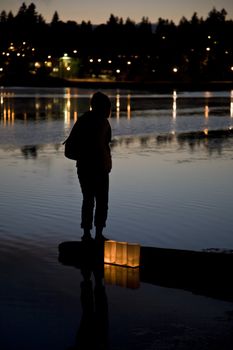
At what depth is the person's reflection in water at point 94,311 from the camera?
5.45m

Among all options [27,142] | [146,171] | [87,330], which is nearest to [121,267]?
[87,330]

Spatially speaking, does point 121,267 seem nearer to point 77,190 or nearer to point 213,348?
point 213,348

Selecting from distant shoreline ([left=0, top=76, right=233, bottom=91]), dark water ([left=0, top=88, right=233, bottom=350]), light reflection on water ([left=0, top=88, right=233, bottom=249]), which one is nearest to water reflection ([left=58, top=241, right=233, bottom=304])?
dark water ([left=0, top=88, right=233, bottom=350])

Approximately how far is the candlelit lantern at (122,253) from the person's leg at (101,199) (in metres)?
0.50

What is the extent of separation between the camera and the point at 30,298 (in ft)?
21.2

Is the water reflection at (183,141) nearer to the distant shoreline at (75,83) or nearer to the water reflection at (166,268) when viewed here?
the water reflection at (166,268)

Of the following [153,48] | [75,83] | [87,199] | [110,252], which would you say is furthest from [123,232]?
[153,48]

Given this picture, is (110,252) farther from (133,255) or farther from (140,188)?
(140,188)

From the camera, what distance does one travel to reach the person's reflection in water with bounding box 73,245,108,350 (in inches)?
215

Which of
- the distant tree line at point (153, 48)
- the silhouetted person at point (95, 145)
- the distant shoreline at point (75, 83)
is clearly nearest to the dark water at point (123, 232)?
the silhouetted person at point (95, 145)

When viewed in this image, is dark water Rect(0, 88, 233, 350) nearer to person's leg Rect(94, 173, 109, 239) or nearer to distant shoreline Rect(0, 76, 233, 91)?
person's leg Rect(94, 173, 109, 239)

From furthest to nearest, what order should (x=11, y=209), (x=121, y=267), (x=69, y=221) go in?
(x=11, y=209) < (x=69, y=221) < (x=121, y=267)

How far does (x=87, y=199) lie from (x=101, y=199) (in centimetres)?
18

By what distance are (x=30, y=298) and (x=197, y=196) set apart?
20.3 ft
